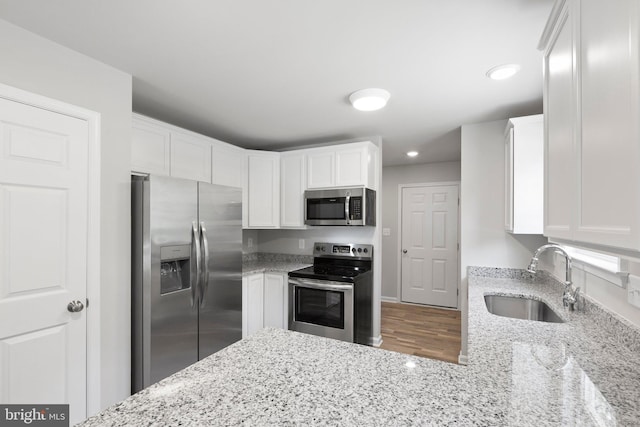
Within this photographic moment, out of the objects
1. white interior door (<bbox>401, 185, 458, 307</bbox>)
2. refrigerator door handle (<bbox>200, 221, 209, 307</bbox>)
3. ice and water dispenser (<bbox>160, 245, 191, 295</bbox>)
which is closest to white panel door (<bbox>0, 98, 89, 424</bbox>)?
ice and water dispenser (<bbox>160, 245, 191, 295</bbox>)

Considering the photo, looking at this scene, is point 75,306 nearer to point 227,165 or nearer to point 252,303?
point 252,303

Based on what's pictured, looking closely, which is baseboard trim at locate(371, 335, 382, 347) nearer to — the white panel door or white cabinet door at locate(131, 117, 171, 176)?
the white panel door

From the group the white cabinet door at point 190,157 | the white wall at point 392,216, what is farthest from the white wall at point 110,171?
the white wall at point 392,216

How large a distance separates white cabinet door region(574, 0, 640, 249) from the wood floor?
2.75 metres

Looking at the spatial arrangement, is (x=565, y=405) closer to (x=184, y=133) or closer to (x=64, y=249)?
(x=64, y=249)

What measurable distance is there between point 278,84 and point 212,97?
602mm

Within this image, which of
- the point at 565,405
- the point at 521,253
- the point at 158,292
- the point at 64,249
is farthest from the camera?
the point at 521,253

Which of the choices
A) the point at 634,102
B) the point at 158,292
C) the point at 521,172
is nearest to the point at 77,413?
the point at 158,292

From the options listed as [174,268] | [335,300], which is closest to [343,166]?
[335,300]

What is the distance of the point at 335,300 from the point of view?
2941mm

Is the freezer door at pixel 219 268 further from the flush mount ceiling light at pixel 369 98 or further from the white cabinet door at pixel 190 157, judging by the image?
the flush mount ceiling light at pixel 369 98

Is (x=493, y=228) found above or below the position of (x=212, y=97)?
below

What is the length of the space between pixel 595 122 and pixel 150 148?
2680 mm

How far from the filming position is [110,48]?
1.70 meters
